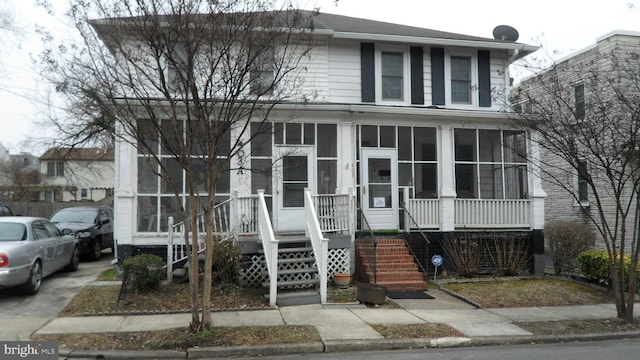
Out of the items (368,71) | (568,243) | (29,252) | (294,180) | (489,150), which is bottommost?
(568,243)

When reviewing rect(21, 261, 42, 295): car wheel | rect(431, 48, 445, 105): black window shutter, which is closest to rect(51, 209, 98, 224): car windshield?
rect(21, 261, 42, 295): car wheel

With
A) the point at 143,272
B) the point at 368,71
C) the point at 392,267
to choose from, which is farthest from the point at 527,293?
the point at 143,272

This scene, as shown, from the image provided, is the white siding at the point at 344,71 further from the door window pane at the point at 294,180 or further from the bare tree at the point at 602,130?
the bare tree at the point at 602,130

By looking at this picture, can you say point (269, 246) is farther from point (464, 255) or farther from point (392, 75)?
point (392, 75)

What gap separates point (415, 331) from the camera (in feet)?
23.6

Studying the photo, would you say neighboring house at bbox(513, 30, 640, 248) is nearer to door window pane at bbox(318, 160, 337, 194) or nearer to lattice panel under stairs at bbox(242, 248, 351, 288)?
door window pane at bbox(318, 160, 337, 194)

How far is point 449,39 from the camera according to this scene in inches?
538

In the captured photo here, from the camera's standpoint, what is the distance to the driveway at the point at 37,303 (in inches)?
276

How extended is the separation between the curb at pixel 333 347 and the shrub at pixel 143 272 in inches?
111

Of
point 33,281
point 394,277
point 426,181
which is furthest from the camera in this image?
point 426,181

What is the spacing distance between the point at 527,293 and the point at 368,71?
24.0 feet

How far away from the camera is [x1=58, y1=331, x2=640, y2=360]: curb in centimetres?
602

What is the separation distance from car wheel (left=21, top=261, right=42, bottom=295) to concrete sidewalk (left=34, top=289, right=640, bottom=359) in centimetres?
165

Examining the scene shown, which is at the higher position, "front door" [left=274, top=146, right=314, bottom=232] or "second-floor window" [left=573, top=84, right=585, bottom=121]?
"second-floor window" [left=573, top=84, right=585, bottom=121]
